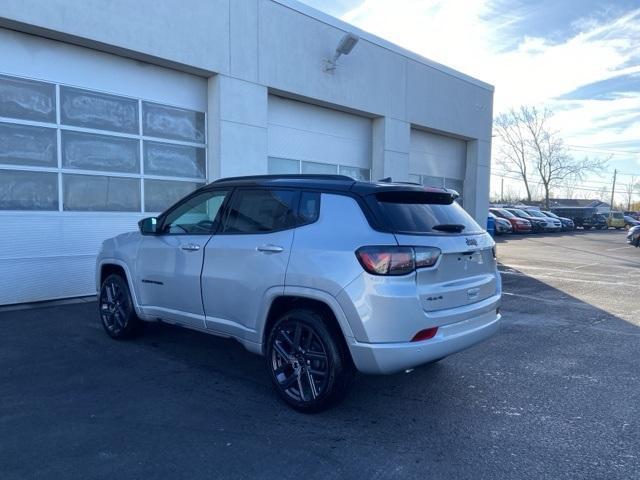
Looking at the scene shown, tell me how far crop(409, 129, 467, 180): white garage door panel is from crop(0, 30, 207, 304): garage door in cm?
847

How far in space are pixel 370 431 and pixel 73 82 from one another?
26.0 ft

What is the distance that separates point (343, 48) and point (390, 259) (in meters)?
9.98

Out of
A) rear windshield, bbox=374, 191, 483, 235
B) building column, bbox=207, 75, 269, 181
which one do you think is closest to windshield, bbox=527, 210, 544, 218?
building column, bbox=207, 75, 269, 181

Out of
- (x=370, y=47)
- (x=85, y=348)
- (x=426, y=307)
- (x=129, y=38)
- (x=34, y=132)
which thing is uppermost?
(x=370, y=47)

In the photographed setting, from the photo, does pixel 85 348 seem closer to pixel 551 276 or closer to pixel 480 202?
pixel 551 276

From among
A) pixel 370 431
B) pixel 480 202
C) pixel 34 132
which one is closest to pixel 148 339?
pixel 370 431

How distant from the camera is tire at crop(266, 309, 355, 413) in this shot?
3885mm

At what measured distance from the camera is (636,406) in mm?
4285

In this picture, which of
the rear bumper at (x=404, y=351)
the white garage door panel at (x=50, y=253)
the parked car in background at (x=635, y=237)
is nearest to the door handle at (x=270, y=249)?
the rear bumper at (x=404, y=351)

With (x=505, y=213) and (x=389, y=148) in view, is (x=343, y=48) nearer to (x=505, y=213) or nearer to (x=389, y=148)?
(x=389, y=148)

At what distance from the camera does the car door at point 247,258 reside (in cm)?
425

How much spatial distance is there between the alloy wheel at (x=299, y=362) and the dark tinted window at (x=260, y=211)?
890 mm

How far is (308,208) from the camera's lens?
13.9ft

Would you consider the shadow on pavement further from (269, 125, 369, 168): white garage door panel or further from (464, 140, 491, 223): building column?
(464, 140, 491, 223): building column
